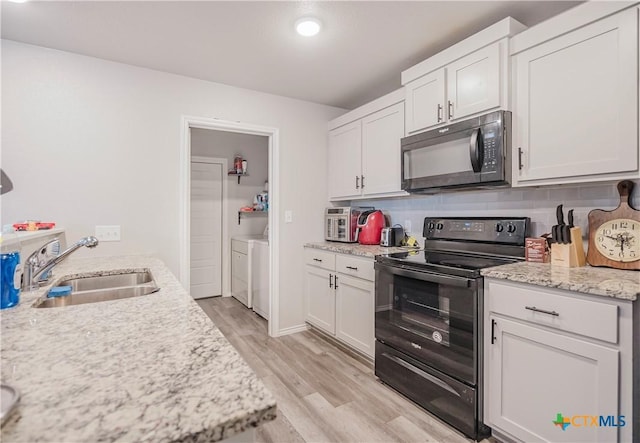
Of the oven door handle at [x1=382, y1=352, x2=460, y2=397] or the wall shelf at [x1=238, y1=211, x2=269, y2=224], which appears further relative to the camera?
the wall shelf at [x1=238, y1=211, x2=269, y2=224]

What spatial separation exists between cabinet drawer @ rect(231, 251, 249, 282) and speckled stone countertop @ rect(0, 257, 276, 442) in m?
2.97

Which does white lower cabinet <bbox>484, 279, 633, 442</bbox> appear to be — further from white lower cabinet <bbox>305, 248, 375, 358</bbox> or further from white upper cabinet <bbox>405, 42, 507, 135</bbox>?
white upper cabinet <bbox>405, 42, 507, 135</bbox>

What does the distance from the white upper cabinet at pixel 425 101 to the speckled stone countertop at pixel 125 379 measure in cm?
193

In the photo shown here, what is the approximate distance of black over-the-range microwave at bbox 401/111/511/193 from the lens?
5.88ft

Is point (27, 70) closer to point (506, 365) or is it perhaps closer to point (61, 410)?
point (61, 410)

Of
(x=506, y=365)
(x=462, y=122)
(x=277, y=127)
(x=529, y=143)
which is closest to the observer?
(x=506, y=365)

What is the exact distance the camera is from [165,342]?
0.78 meters

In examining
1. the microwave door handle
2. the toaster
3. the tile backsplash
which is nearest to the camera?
the tile backsplash

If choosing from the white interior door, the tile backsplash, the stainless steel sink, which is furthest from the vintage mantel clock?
the white interior door

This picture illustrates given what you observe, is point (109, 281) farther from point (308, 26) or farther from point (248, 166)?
point (248, 166)

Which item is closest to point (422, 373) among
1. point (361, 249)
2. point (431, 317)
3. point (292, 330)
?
point (431, 317)

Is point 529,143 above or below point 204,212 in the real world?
above

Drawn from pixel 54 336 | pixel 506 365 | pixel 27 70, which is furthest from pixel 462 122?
pixel 27 70

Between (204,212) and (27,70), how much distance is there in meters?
2.49
